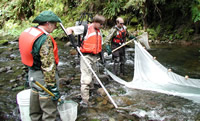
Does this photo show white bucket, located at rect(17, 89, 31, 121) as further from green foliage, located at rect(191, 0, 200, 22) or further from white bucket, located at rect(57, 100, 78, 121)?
green foliage, located at rect(191, 0, 200, 22)

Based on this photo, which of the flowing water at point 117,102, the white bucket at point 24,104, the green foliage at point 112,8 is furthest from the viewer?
the green foliage at point 112,8

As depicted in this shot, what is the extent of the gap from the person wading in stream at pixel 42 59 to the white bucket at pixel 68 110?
304 mm

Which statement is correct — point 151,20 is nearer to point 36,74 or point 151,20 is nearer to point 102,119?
point 102,119

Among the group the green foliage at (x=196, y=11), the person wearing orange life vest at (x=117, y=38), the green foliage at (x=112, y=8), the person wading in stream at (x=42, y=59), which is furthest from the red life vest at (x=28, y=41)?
the green foliage at (x=112, y=8)

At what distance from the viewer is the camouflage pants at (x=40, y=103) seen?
2.30 meters

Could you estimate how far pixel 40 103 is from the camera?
2309 millimetres

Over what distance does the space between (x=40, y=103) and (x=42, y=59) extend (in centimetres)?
63

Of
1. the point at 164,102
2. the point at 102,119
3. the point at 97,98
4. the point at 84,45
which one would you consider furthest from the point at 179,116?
the point at 84,45

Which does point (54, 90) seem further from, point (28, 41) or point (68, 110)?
point (28, 41)

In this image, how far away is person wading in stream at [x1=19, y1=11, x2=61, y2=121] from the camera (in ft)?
7.00

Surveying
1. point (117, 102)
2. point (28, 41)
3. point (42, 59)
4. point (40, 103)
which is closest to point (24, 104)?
point (40, 103)

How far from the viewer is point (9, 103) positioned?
13.4 feet

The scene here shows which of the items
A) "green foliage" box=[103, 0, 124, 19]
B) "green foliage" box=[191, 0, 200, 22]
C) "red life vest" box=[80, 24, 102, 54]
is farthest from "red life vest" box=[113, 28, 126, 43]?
"green foliage" box=[103, 0, 124, 19]

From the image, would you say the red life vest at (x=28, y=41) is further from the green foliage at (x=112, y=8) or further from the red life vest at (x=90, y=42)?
the green foliage at (x=112, y=8)
